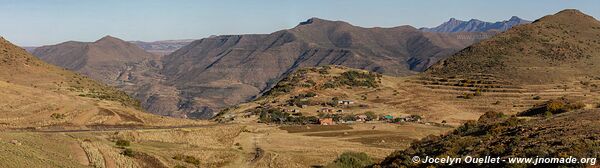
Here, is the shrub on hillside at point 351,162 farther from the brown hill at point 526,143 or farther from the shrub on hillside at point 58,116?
the shrub on hillside at point 58,116

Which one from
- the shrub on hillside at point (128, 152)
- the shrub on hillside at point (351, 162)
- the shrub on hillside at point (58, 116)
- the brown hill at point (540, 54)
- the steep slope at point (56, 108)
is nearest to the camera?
the shrub on hillside at point (128, 152)

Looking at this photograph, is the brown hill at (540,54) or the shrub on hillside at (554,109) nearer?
the shrub on hillside at (554,109)

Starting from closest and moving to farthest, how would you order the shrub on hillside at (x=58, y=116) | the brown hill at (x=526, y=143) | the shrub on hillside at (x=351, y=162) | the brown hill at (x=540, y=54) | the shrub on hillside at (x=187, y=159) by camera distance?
the brown hill at (x=526, y=143) → the shrub on hillside at (x=351, y=162) → the shrub on hillside at (x=187, y=159) → the shrub on hillside at (x=58, y=116) → the brown hill at (x=540, y=54)

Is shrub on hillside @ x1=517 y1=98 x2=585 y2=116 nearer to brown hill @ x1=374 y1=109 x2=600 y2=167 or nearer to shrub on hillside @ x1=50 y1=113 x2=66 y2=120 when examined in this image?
brown hill @ x1=374 y1=109 x2=600 y2=167

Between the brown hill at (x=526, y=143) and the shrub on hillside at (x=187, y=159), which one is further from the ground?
the brown hill at (x=526, y=143)

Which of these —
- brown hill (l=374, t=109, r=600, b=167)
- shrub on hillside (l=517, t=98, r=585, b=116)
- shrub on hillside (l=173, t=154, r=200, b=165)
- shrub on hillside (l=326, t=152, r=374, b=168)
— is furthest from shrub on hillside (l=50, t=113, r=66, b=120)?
shrub on hillside (l=517, t=98, r=585, b=116)

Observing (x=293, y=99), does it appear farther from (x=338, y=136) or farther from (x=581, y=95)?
(x=581, y=95)

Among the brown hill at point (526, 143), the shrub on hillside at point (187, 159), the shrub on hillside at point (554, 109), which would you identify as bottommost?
the shrub on hillside at point (187, 159)

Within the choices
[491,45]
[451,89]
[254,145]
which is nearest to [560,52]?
[491,45]

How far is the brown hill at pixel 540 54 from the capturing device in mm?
137875

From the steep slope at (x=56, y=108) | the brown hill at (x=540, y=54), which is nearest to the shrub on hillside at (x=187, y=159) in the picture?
the steep slope at (x=56, y=108)

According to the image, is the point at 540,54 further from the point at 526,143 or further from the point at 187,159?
the point at 526,143

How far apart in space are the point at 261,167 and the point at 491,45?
480 feet

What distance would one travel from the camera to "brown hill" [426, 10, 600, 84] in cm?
13788
